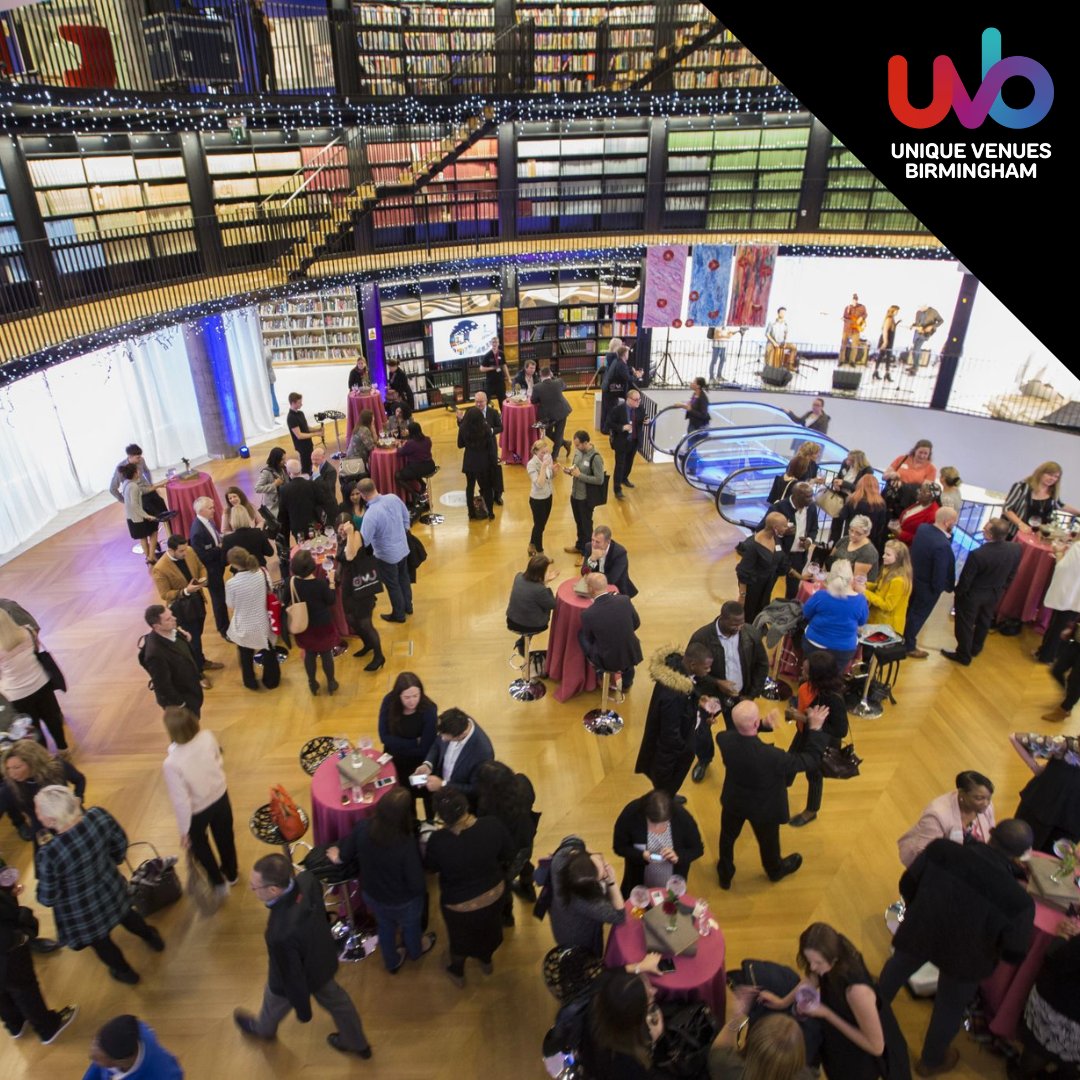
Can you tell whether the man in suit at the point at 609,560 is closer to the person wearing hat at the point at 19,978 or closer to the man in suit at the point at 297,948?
the man in suit at the point at 297,948

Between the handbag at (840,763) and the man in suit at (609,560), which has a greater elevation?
the man in suit at (609,560)

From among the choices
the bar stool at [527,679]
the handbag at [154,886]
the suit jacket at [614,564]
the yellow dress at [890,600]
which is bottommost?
the bar stool at [527,679]

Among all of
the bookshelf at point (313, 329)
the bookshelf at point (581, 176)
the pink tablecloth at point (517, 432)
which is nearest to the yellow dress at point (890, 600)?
the pink tablecloth at point (517, 432)

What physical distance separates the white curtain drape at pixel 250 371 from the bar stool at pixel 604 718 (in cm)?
873

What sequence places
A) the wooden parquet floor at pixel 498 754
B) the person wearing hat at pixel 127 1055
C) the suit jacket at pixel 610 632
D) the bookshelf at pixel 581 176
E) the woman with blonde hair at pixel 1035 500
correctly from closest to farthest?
the person wearing hat at pixel 127 1055 < the wooden parquet floor at pixel 498 754 < the suit jacket at pixel 610 632 < the woman with blonde hair at pixel 1035 500 < the bookshelf at pixel 581 176

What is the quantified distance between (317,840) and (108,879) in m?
1.06

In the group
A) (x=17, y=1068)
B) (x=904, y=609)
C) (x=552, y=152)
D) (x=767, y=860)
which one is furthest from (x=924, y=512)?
(x=552, y=152)

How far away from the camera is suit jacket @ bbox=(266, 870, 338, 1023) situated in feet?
11.1

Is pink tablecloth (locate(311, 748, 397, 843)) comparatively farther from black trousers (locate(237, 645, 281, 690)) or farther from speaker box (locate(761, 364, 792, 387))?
speaker box (locate(761, 364, 792, 387))

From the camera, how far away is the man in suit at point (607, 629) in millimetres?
5668

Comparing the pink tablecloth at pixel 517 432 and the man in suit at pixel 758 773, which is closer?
the man in suit at pixel 758 773

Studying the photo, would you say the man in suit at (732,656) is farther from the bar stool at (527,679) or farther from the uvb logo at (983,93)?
the uvb logo at (983,93)

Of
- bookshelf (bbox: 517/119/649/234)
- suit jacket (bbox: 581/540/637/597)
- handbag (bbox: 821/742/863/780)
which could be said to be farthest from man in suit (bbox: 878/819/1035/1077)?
bookshelf (bbox: 517/119/649/234)

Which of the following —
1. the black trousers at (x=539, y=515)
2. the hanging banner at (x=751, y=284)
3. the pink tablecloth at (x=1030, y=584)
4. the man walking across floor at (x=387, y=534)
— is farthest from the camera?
the hanging banner at (x=751, y=284)
